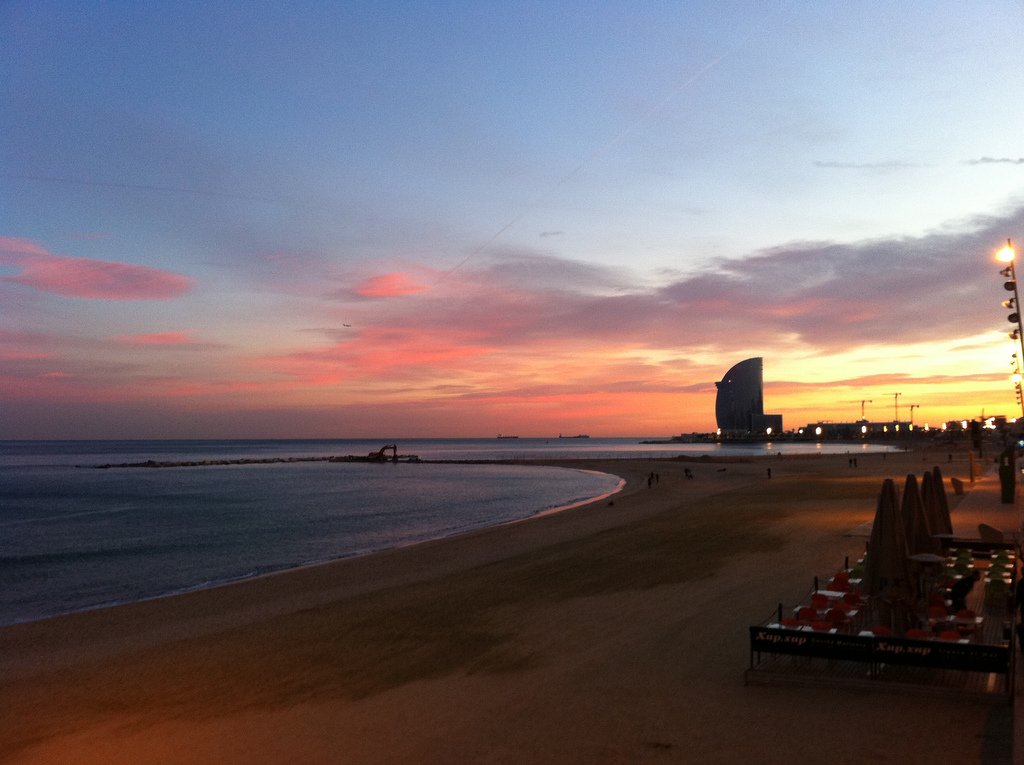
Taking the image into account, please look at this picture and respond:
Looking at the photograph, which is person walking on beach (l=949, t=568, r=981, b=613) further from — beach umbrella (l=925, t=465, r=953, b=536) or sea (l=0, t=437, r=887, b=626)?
sea (l=0, t=437, r=887, b=626)

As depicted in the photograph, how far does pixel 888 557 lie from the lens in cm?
923

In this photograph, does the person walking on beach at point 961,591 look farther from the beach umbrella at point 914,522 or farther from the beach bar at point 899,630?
the beach umbrella at point 914,522

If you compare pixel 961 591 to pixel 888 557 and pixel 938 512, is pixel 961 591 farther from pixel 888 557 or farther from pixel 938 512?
pixel 938 512

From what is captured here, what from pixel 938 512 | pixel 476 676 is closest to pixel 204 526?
pixel 476 676

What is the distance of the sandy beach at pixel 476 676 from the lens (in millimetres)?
7277

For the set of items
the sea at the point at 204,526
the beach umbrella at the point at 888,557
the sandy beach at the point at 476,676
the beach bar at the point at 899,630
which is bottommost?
the sea at the point at 204,526

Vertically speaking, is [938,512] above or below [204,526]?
above

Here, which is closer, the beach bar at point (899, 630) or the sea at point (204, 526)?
the beach bar at point (899, 630)

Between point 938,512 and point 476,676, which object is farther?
point 938,512

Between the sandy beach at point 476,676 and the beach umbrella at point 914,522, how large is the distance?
249 centimetres

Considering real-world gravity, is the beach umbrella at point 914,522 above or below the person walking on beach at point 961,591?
above

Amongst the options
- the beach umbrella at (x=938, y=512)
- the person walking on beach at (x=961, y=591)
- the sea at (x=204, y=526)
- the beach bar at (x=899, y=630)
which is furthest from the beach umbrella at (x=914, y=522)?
the sea at (x=204, y=526)

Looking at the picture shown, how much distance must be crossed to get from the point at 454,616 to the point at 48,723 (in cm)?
658

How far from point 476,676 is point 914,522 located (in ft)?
21.9
